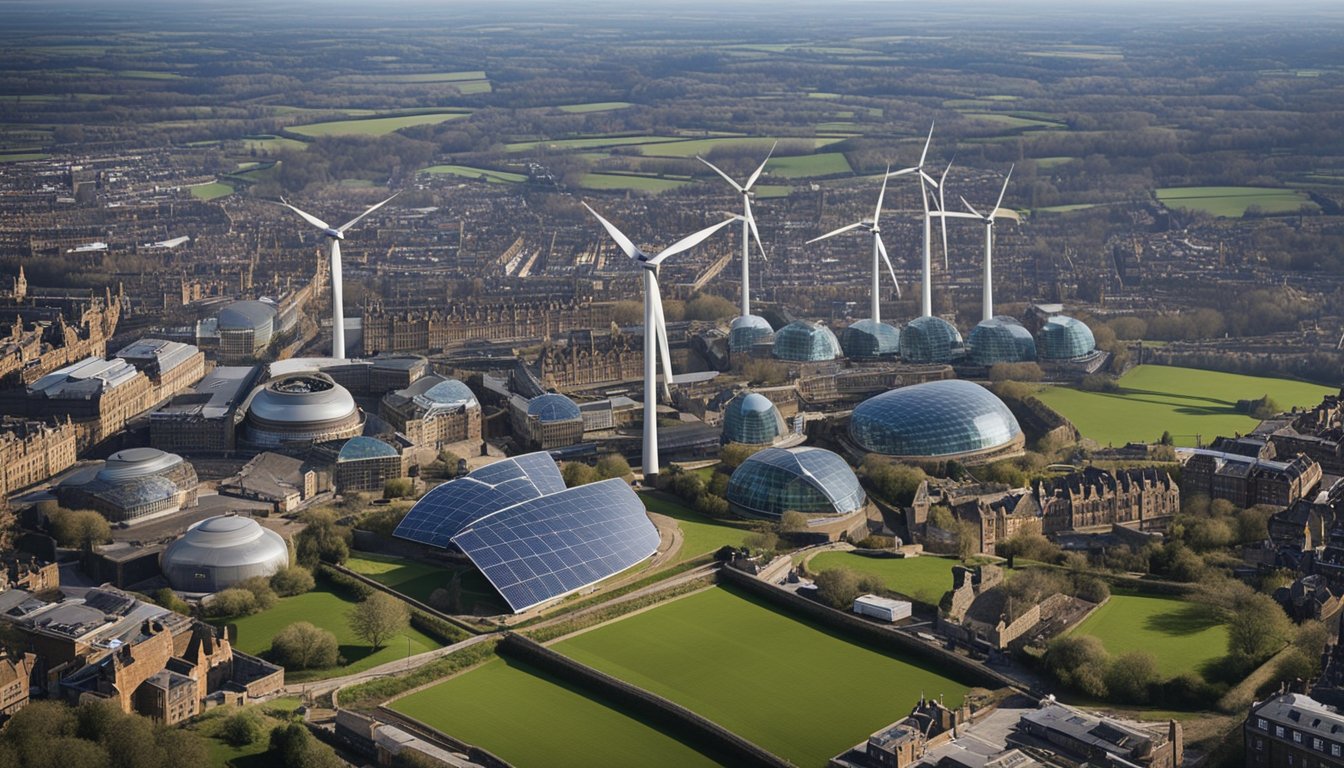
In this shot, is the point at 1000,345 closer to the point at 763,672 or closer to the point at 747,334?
the point at 747,334

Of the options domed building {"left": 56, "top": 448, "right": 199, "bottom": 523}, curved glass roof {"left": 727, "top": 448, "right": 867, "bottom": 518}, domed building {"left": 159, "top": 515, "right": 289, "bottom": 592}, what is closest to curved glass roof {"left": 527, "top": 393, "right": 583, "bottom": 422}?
curved glass roof {"left": 727, "top": 448, "right": 867, "bottom": 518}

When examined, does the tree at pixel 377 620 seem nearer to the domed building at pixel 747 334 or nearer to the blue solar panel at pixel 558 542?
the blue solar panel at pixel 558 542

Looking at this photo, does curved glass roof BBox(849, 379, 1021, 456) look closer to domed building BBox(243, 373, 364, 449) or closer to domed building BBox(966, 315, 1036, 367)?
domed building BBox(966, 315, 1036, 367)

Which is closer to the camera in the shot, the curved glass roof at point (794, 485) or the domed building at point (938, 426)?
the curved glass roof at point (794, 485)

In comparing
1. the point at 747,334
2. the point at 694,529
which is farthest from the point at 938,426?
the point at 747,334

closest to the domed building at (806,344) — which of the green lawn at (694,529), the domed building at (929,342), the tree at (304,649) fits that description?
the domed building at (929,342)

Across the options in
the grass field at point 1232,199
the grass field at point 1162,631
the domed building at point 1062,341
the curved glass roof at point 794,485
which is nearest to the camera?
the grass field at point 1162,631

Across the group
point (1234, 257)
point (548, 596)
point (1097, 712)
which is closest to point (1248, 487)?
point (1097, 712)
